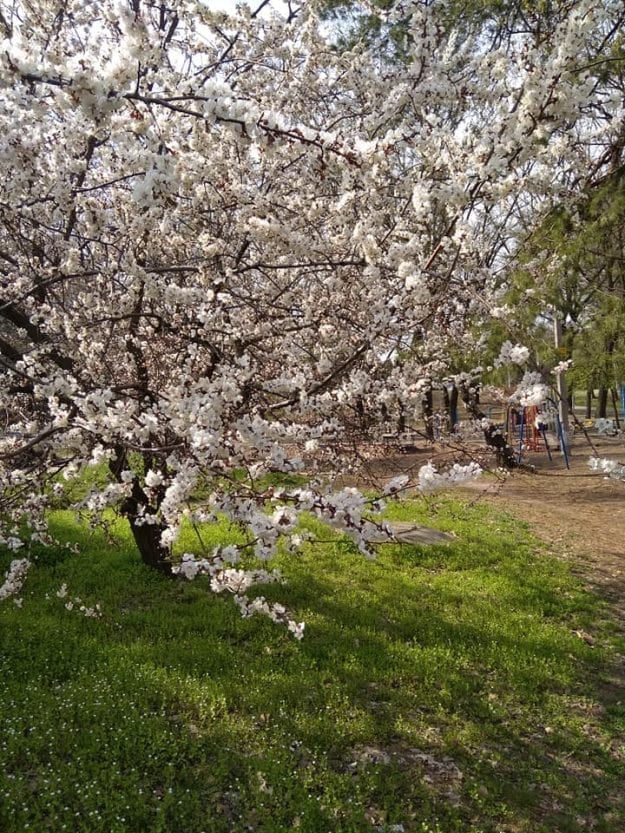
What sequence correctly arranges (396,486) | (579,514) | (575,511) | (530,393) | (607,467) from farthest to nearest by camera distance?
(575,511) → (579,514) → (607,467) → (530,393) → (396,486)

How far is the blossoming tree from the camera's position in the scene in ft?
9.32

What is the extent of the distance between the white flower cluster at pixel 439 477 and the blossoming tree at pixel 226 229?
0.42 m

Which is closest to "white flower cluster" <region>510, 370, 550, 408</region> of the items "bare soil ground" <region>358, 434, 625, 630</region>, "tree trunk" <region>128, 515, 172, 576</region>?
"bare soil ground" <region>358, 434, 625, 630</region>

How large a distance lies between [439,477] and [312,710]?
2.62 meters

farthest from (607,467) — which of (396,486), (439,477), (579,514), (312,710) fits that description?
(579,514)

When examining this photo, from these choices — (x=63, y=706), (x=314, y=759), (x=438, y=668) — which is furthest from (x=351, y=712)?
(x=63, y=706)

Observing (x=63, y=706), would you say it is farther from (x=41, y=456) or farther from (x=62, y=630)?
(x=41, y=456)

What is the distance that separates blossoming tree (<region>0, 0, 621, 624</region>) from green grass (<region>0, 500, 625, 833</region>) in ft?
3.94

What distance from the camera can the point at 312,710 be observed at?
4.45 meters

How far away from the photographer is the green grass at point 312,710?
11.7ft

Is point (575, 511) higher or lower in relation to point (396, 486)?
lower

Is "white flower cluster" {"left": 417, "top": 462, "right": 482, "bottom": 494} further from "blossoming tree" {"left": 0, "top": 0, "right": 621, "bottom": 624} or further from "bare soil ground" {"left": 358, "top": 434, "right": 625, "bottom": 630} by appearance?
"bare soil ground" {"left": 358, "top": 434, "right": 625, "bottom": 630}

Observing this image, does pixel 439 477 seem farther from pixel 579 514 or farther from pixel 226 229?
pixel 579 514

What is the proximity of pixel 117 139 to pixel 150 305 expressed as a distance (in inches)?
76.0
